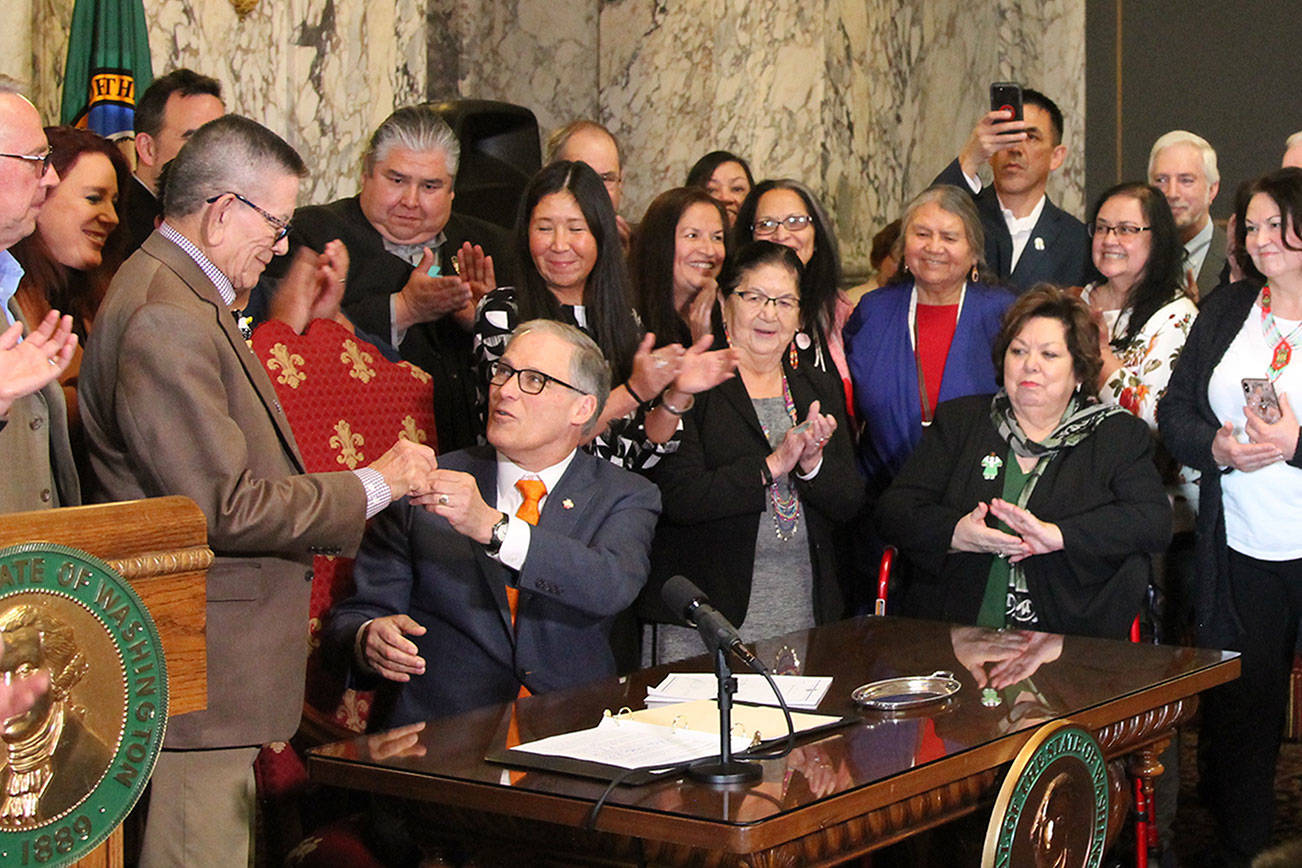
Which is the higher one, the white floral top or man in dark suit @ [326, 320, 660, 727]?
the white floral top

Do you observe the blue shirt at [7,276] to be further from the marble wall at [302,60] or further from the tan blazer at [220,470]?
the marble wall at [302,60]

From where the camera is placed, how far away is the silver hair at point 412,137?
4.17 m

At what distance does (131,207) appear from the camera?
3869 mm

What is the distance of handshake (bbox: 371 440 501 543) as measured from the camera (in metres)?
2.92

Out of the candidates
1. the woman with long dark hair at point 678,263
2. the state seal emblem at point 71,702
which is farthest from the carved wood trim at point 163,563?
the woman with long dark hair at point 678,263

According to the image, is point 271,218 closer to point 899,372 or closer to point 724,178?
point 899,372

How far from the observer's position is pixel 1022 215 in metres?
5.30

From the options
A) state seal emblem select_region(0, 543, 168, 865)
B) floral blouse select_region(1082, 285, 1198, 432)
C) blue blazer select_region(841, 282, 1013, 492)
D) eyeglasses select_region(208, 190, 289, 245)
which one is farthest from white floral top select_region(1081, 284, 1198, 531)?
state seal emblem select_region(0, 543, 168, 865)

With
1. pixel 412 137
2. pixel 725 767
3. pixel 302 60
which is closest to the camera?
pixel 725 767

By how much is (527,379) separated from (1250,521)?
194 centimetres

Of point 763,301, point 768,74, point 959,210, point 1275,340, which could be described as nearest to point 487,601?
point 763,301

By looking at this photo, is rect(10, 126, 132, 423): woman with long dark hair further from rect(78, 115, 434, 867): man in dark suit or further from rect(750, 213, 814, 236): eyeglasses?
rect(750, 213, 814, 236): eyeglasses

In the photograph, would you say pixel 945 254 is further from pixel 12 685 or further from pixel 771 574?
Answer: pixel 12 685

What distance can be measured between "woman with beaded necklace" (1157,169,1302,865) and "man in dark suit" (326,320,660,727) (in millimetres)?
1594
